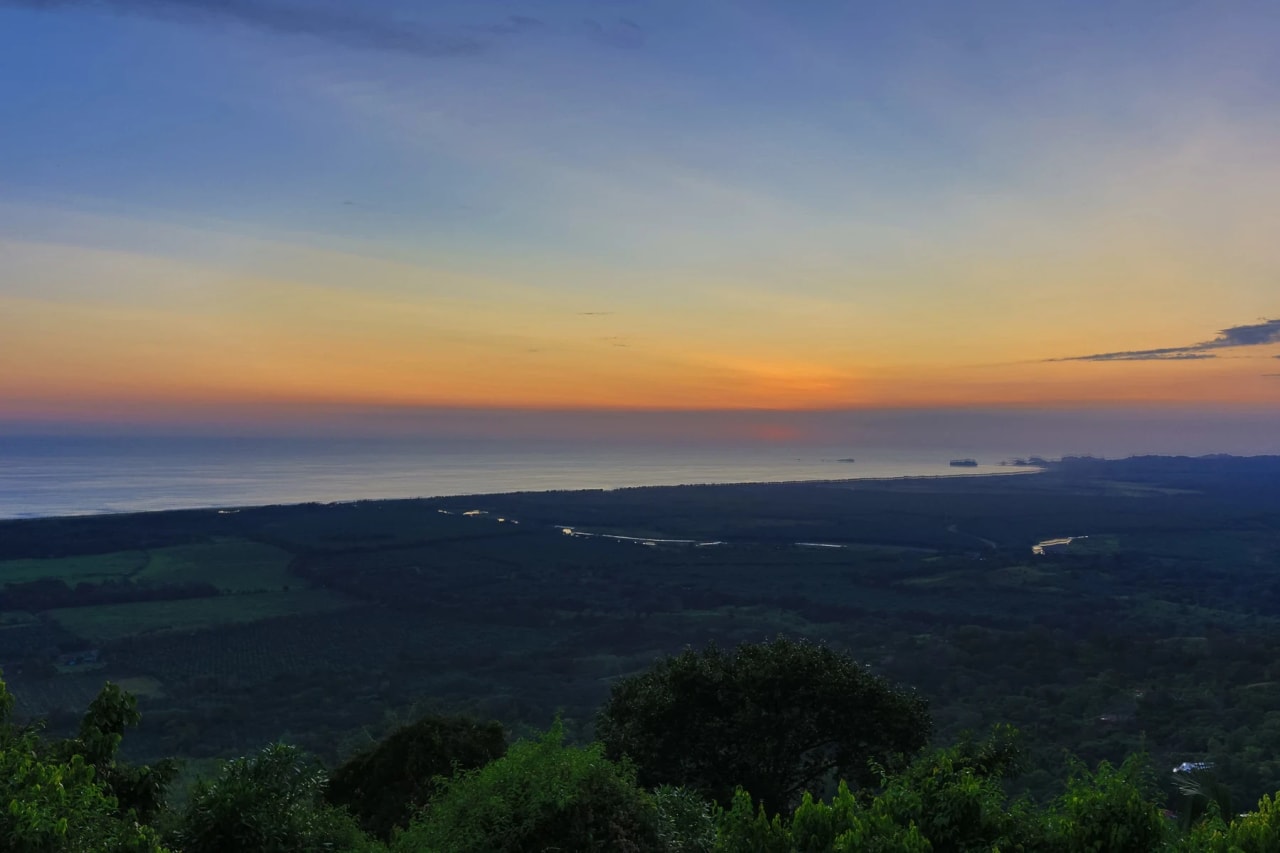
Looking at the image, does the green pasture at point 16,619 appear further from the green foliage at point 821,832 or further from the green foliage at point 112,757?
the green foliage at point 821,832

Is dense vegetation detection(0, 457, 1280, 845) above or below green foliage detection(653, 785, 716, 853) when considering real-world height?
below

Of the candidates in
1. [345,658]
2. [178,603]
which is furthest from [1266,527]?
[178,603]

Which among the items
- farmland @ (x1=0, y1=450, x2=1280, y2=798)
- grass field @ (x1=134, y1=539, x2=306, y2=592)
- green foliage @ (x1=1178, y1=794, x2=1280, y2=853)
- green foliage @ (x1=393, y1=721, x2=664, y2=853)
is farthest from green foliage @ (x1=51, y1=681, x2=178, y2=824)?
grass field @ (x1=134, y1=539, x2=306, y2=592)

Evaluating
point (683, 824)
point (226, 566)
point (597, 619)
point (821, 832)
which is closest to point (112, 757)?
point (683, 824)

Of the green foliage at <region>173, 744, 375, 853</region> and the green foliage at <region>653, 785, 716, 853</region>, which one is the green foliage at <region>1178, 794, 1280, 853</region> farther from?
the green foliage at <region>173, 744, 375, 853</region>

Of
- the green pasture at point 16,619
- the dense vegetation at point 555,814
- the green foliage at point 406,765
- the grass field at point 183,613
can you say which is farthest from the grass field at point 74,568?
the dense vegetation at point 555,814

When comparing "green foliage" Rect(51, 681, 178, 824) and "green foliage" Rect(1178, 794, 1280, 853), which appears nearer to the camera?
"green foliage" Rect(1178, 794, 1280, 853)
